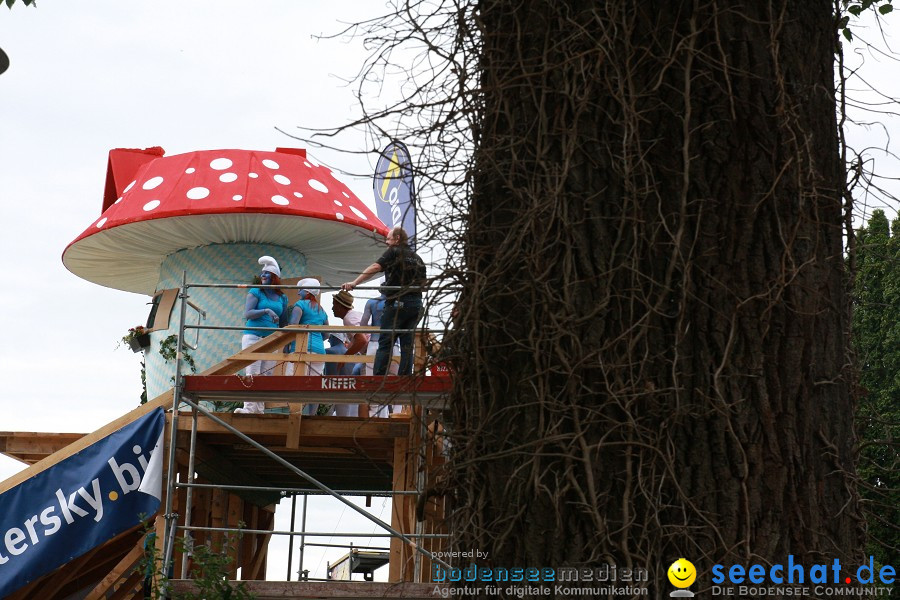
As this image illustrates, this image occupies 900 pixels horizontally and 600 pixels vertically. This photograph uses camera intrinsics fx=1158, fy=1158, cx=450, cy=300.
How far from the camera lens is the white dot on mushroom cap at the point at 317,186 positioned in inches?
566

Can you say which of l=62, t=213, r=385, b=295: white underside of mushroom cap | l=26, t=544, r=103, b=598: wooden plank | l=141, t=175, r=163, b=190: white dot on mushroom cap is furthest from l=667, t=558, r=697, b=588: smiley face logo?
l=141, t=175, r=163, b=190: white dot on mushroom cap

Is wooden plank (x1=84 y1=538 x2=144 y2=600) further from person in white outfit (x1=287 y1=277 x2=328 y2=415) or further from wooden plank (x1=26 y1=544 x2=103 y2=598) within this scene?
person in white outfit (x1=287 y1=277 x2=328 y2=415)

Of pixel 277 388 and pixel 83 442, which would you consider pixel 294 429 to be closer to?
pixel 277 388

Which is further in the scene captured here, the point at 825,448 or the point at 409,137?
the point at 409,137

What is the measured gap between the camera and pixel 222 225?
45.2 feet

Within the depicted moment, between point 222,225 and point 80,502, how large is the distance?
178 inches

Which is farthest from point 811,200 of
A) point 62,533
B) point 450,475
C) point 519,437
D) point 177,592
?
point 62,533

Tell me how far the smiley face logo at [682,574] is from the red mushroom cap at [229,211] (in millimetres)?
10230

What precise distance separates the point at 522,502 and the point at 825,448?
84cm

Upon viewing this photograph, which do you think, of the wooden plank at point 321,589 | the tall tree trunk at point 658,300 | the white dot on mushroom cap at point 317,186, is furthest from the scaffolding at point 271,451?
the tall tree trunk at point 658,300

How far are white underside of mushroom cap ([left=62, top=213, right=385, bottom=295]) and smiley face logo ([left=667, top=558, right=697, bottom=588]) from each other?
10.2 metres

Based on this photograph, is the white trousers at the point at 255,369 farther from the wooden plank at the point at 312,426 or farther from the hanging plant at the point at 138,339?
the hanging plant at the point at 138,339

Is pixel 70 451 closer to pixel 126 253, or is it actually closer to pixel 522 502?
pixel 126 253

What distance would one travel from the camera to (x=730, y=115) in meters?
3.27
